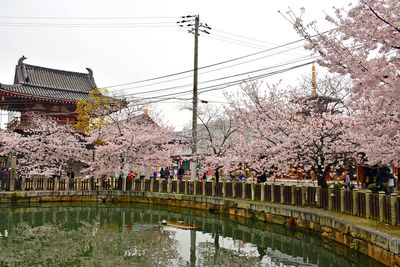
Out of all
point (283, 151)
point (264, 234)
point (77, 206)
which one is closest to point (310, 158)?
point (283, 151)

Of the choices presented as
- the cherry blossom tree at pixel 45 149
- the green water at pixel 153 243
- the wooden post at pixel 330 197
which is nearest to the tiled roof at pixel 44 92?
the cherry blossom tree at pixel 45 149

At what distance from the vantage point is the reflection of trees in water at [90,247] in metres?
9.99

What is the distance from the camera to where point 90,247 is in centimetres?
1169

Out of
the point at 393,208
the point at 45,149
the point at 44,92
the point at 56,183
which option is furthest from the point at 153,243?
the point at 44,92

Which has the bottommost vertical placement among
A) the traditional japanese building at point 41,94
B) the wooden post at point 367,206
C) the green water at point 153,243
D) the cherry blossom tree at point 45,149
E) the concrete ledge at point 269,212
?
the green water at point 153,243

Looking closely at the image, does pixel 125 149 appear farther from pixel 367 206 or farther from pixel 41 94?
pixel 367 206

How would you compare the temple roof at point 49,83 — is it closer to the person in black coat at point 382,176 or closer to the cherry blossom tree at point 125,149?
the cherry blossom tree at point 125,149

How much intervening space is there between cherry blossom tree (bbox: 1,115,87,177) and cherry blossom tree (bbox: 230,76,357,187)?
45.4 ft

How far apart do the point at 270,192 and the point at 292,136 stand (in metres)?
3.82

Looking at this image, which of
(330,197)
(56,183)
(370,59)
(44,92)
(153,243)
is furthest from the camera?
(44,92)

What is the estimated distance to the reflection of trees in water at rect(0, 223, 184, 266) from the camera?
32.8 ft

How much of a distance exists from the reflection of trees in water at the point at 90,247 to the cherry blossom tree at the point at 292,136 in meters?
6.45

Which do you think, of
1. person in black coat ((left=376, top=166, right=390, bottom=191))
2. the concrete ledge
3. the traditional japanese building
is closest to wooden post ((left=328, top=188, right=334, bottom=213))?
the concrete ledge

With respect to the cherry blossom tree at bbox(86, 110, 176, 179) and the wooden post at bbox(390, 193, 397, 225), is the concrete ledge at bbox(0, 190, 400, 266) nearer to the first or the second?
the wooden post at bbox(390, 193, 397, 225)
